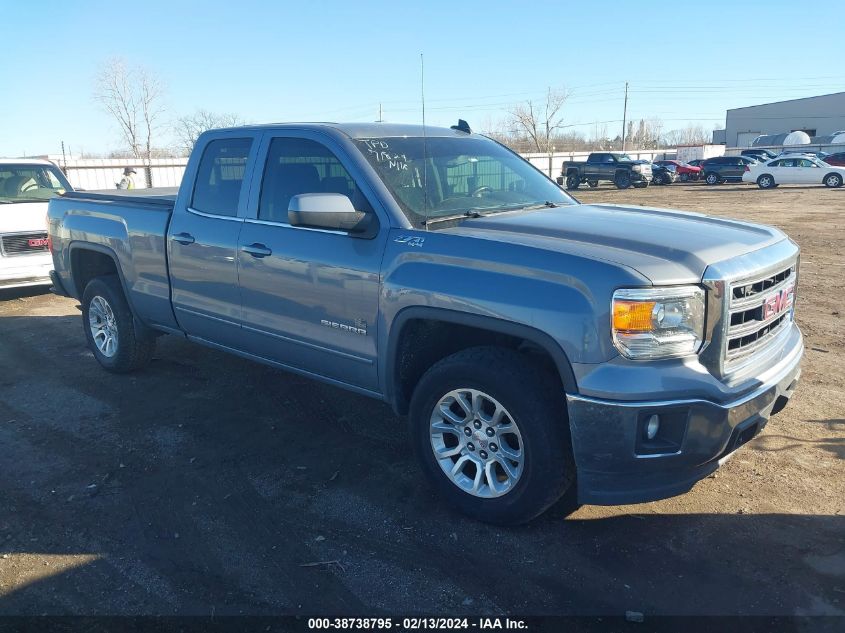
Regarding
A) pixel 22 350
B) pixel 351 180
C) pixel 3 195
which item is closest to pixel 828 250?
pixel 351 180

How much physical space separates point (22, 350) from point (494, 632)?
626 cm

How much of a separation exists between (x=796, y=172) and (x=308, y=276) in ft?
113

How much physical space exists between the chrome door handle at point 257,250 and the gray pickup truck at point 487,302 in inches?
0.5

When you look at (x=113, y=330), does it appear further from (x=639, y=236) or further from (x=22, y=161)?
(x=22, y=161)

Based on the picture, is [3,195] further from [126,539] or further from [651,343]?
[651,343]

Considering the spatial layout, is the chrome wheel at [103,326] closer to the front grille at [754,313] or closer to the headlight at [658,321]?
→ the headlight at [658,321]

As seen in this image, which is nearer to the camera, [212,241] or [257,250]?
[257,250]

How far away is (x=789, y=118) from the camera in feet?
245

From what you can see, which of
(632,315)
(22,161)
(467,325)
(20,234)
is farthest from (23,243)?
(632,315)

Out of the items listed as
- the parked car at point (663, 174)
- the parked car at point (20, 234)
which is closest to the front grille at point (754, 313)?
the parked car at point (20, 234)

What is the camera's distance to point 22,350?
7137 mm

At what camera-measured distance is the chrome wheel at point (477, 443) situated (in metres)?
3.43

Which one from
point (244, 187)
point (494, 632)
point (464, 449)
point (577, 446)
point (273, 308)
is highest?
point (244, 187)

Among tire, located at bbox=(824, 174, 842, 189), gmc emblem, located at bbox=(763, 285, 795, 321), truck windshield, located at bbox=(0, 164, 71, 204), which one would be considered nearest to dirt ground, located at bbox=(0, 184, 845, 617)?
gmc emblem, located at bbox=(763, 285, 795, 321)
